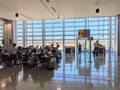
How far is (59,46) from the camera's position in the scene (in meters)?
16.2

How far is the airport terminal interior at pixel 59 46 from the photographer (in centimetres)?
601

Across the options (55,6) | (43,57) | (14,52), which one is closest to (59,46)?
(55,6)

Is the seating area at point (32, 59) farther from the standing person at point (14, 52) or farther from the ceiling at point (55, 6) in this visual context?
the ceiling at point (55, 6)

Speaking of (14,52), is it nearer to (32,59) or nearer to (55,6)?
(32,59)

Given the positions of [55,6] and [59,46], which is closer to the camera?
[55,6]

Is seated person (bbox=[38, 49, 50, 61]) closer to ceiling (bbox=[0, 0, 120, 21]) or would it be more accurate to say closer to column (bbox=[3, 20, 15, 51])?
ceiling (bbox=[0, 0, 120, 21])

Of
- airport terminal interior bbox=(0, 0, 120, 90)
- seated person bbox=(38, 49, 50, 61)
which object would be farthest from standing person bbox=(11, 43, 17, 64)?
seated person bbox=(38, 49, 50, 61)

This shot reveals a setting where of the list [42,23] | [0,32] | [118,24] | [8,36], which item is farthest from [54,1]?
[42,23]

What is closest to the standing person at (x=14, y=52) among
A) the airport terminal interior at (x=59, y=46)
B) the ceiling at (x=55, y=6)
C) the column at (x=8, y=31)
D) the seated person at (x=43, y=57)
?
the airport terminal interior at (x=59, y=46)

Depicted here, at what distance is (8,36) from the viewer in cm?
1702

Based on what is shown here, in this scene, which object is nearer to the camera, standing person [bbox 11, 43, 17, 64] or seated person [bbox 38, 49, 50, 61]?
seated person [bbox 38, 49, 50, 61]

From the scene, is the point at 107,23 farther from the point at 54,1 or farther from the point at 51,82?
the point at 51,82

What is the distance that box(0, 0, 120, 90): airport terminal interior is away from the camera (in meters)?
6.01

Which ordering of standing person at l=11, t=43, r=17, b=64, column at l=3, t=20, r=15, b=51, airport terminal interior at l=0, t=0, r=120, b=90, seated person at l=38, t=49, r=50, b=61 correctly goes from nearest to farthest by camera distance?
airport terminal interior at l=0, t=0, r=120, b=90 → seated person at l=38, t=49, r=50, b=61 → standing person at l=11, t=43, r=17, b=64 → column at l=3, t=20, r=15, b=51
